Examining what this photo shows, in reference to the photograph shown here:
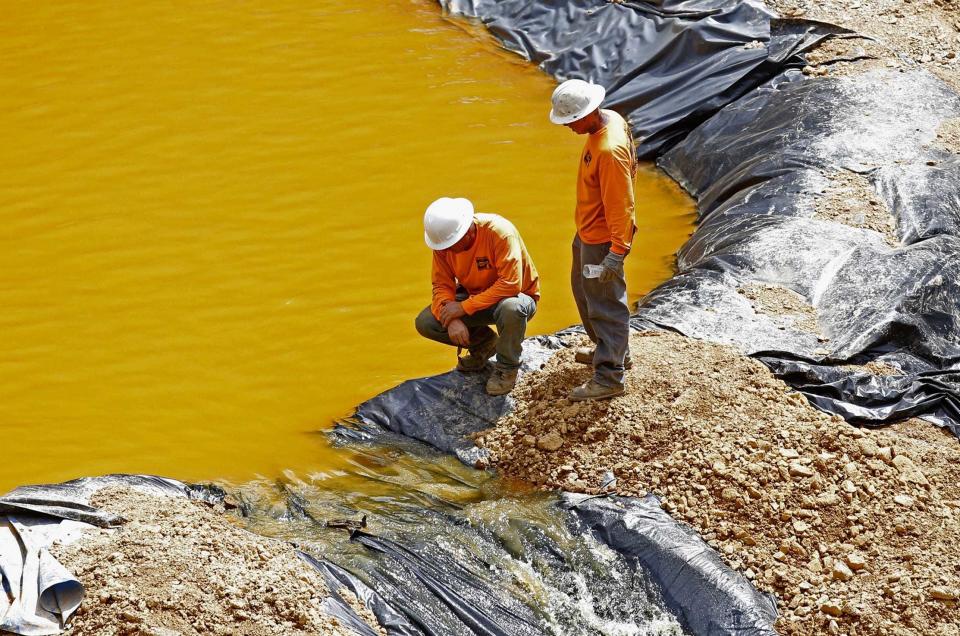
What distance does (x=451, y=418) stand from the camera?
5152 mm

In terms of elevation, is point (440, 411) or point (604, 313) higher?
point (604, 313)

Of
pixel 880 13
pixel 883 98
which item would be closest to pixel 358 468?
pixel 883 98

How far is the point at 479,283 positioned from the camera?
16.3 feet

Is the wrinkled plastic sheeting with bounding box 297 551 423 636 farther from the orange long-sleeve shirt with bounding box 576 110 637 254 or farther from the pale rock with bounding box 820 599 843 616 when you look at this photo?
the orange long-sleeve shirt with bounding box 576 110 637 254

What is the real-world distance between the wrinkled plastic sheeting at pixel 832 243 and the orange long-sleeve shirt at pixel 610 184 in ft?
4.04

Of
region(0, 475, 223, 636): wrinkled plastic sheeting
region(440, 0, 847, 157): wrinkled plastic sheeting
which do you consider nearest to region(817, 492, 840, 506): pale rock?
region(0, 475, 223, 636): wrinkled plastic sheeting

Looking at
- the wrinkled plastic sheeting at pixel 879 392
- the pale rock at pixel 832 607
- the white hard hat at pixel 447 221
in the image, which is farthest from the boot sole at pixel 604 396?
the pale rock at pixel 832 607

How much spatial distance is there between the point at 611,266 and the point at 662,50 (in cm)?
488

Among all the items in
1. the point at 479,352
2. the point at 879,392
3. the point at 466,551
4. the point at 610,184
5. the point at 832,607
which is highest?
the point at 610,184

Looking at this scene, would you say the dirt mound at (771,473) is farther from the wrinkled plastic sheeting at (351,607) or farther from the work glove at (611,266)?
the wrinkled plastic sheeting at (351,607)

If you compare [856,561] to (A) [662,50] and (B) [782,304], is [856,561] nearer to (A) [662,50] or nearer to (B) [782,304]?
(B) [782,304]

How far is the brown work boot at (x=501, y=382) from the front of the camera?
514cm

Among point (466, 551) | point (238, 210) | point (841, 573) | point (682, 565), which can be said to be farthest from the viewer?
point (238, 210)

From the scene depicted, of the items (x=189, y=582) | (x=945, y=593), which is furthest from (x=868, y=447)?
(x=189, y=582)
